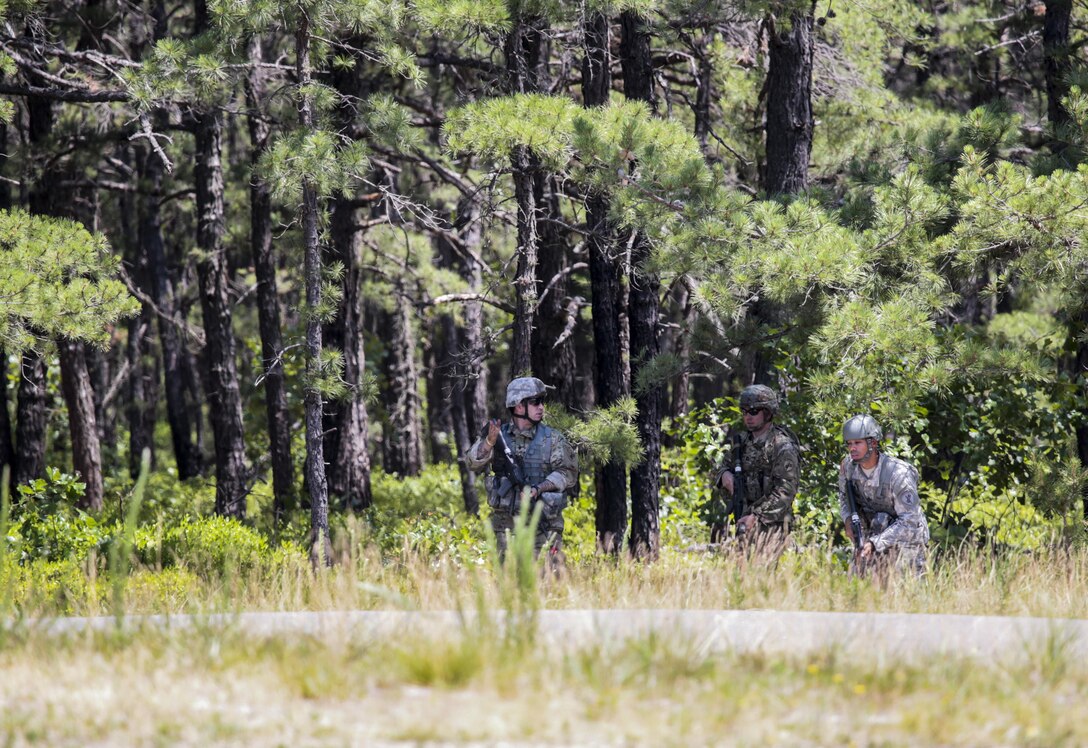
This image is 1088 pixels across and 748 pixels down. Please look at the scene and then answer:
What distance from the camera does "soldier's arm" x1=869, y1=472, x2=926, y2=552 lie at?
772 centimetres

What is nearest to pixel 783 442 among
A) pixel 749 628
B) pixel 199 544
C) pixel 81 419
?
pixel 749 628

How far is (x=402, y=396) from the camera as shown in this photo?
21984 mm

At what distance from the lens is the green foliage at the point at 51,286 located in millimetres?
9742

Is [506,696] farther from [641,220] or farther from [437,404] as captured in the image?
[437,404]

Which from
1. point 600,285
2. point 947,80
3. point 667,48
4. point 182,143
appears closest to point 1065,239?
point 600,285

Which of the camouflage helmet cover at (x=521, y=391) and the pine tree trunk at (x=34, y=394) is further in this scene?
the pine tree trunk at (x=34, y=394)

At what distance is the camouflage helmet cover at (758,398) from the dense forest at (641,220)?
506mm

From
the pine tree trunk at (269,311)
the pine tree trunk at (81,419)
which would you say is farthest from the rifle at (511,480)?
the pine tree trunk at (81,419)

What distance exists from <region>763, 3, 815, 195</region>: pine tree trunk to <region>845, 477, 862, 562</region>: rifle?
3569 millimetres

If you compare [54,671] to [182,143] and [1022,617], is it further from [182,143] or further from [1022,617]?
[182,143]

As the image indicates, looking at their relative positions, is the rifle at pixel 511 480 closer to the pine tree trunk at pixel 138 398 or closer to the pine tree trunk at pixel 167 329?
the pine tree trunk at pixel 167 329

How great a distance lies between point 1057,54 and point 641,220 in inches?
211

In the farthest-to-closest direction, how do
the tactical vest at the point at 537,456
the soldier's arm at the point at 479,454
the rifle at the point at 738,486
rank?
the rifle at the point at 738,486 < the tactical vest at the point at 537,456 < the soldier's arm at the point at 479,454

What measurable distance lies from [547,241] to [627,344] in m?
1.72
